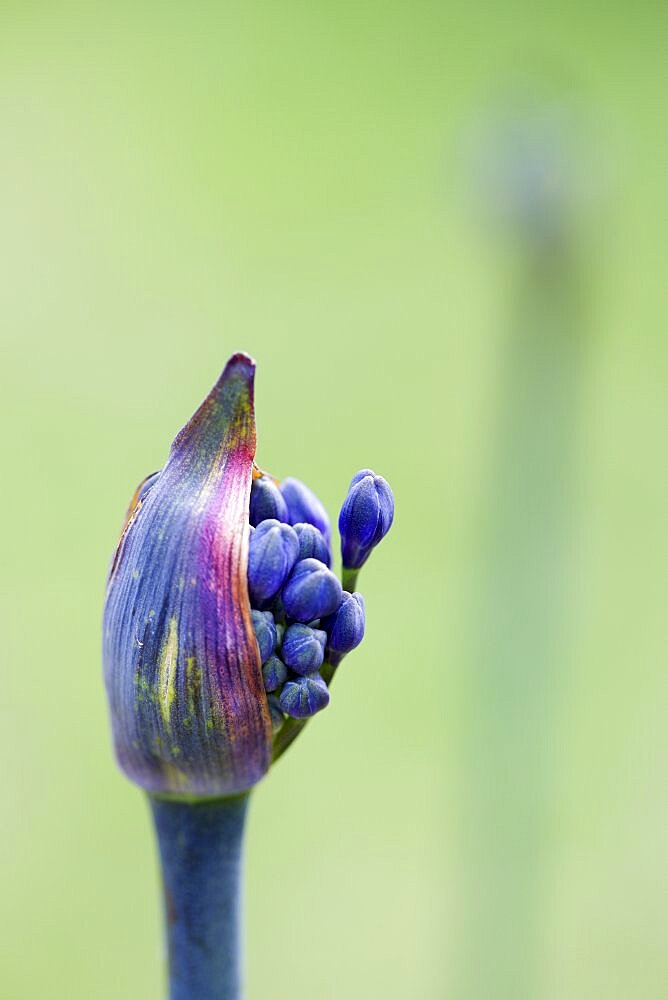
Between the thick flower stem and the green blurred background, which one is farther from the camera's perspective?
the green blurred background

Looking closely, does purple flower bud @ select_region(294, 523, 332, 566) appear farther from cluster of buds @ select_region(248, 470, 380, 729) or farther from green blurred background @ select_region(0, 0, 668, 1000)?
green blurred background @ select_region(0, 0, 668, 1000)

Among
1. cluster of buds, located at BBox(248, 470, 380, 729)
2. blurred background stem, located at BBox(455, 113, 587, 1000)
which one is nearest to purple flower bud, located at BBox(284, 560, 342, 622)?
cluster of buds, located at BBox(248, 470, 380, 729)

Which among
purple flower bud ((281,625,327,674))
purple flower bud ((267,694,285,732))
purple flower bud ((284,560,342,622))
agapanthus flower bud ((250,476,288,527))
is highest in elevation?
agapanthus flower bud ((250,476,288,527))

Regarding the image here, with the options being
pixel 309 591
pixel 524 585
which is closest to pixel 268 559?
pixel 309 591

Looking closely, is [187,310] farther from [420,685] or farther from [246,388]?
[246,388]

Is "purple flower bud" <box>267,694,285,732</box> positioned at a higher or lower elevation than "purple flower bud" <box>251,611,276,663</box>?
lower

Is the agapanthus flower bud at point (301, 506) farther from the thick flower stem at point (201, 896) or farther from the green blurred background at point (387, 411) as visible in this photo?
the green blurred background at point (387, 411)

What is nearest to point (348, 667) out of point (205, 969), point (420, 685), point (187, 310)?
point (420, 685)
